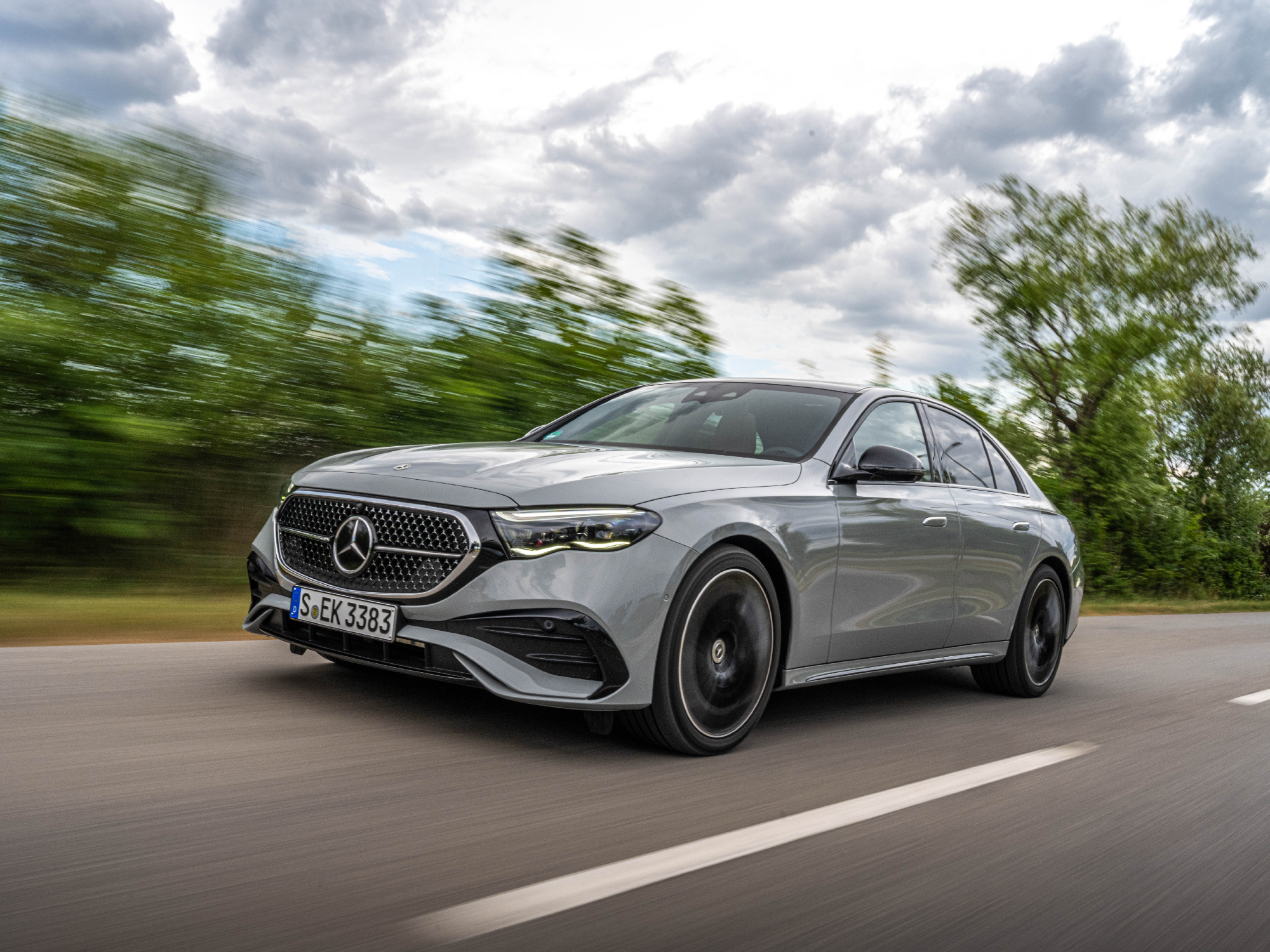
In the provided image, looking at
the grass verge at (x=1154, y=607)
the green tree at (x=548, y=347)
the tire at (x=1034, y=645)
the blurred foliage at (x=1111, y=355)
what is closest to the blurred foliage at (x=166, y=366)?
the green tree at (x=548, y=347)

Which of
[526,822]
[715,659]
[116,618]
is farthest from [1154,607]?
[526,822]

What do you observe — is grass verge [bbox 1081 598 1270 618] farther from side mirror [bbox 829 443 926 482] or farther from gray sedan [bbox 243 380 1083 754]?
side mirror [bbox 829 443 926 482]

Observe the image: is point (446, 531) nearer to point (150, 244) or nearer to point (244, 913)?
point (244, 913)

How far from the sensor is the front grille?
4.29 m

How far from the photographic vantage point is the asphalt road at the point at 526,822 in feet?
9.43

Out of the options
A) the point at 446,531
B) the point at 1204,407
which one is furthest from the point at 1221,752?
the point at 1204,407

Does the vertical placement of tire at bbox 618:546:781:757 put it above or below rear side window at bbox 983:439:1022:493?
below

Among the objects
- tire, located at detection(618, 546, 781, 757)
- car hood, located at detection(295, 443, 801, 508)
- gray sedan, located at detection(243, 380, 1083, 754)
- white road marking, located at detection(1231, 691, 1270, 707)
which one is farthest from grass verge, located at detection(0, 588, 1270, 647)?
white road marking, located at detection(1231, 691, 1270, 707)

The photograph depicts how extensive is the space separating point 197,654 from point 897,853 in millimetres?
3508

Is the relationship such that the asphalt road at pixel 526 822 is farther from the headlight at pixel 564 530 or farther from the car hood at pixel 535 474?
the car hood at pixel 535 474

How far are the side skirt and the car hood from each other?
79 cm

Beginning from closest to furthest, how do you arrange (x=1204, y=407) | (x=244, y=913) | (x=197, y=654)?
(x=244, y=913)
(x=197, y=654)
(x=1204, y=407)

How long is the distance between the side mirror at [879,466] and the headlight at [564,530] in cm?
129

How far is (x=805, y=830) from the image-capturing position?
3789 mm
